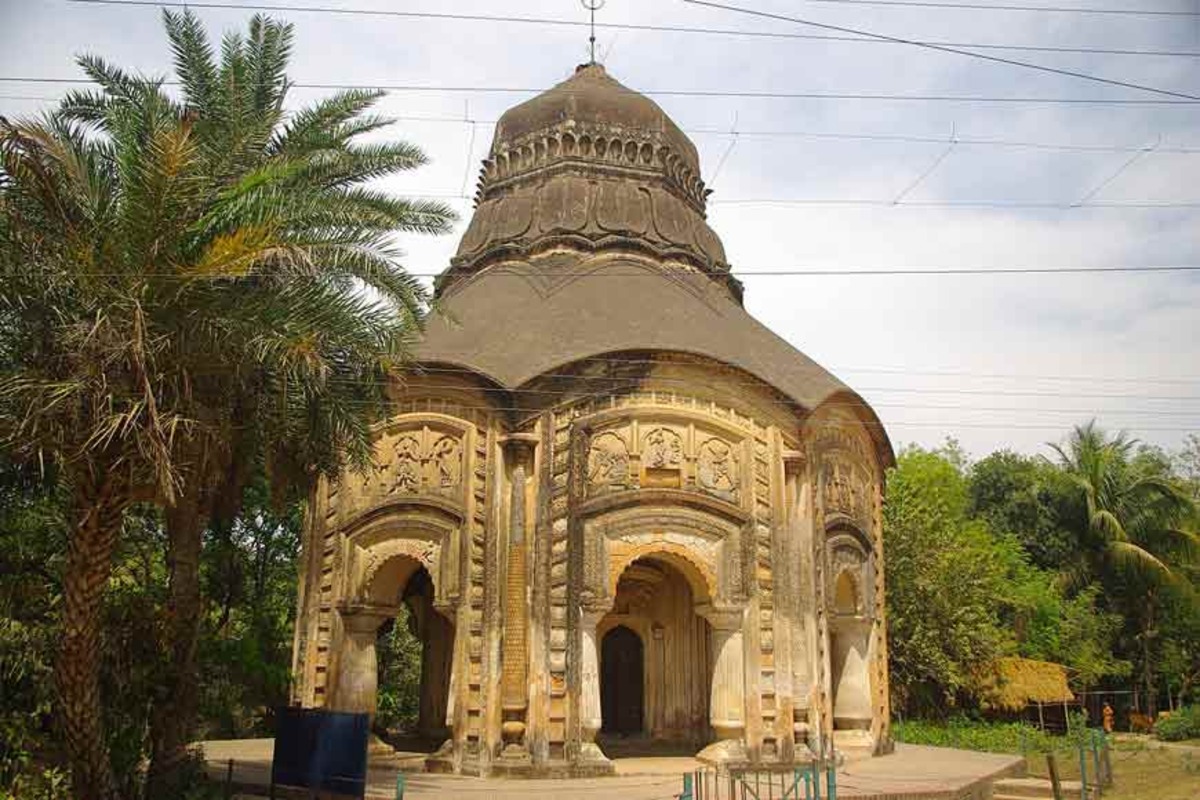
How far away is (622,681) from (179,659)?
10.9 m

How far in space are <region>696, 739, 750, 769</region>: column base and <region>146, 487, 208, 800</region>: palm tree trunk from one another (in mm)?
8195

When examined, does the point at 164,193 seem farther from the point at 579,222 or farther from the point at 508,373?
the point at 579,222

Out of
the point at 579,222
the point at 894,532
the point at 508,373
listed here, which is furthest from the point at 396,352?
the point at 894,532

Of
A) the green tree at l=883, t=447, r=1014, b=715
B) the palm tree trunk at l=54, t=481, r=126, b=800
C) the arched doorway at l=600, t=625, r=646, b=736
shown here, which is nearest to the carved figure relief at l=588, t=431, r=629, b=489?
the arched doorway at l=600, t=625, r=646, b=736

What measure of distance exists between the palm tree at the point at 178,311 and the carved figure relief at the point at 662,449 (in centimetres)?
586

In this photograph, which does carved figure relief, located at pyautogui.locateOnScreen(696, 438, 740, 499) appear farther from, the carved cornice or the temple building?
the carved cornice

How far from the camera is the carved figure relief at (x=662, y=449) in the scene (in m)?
18.0

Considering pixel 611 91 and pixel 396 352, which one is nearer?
pixel 396 352

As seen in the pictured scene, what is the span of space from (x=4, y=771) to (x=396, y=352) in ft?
20.7

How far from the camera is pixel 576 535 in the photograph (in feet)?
57.2

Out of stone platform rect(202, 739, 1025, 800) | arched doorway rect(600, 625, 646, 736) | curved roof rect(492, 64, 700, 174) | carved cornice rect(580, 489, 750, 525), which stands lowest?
stone platform rect(202, 739, 1025, 800)

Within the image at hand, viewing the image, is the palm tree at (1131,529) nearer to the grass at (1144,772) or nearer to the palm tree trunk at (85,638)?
the grass at (1144,772)

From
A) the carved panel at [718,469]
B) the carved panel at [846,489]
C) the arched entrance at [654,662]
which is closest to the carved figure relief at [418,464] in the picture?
the carved panel at [718,469]

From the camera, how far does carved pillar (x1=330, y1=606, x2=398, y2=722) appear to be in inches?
718
